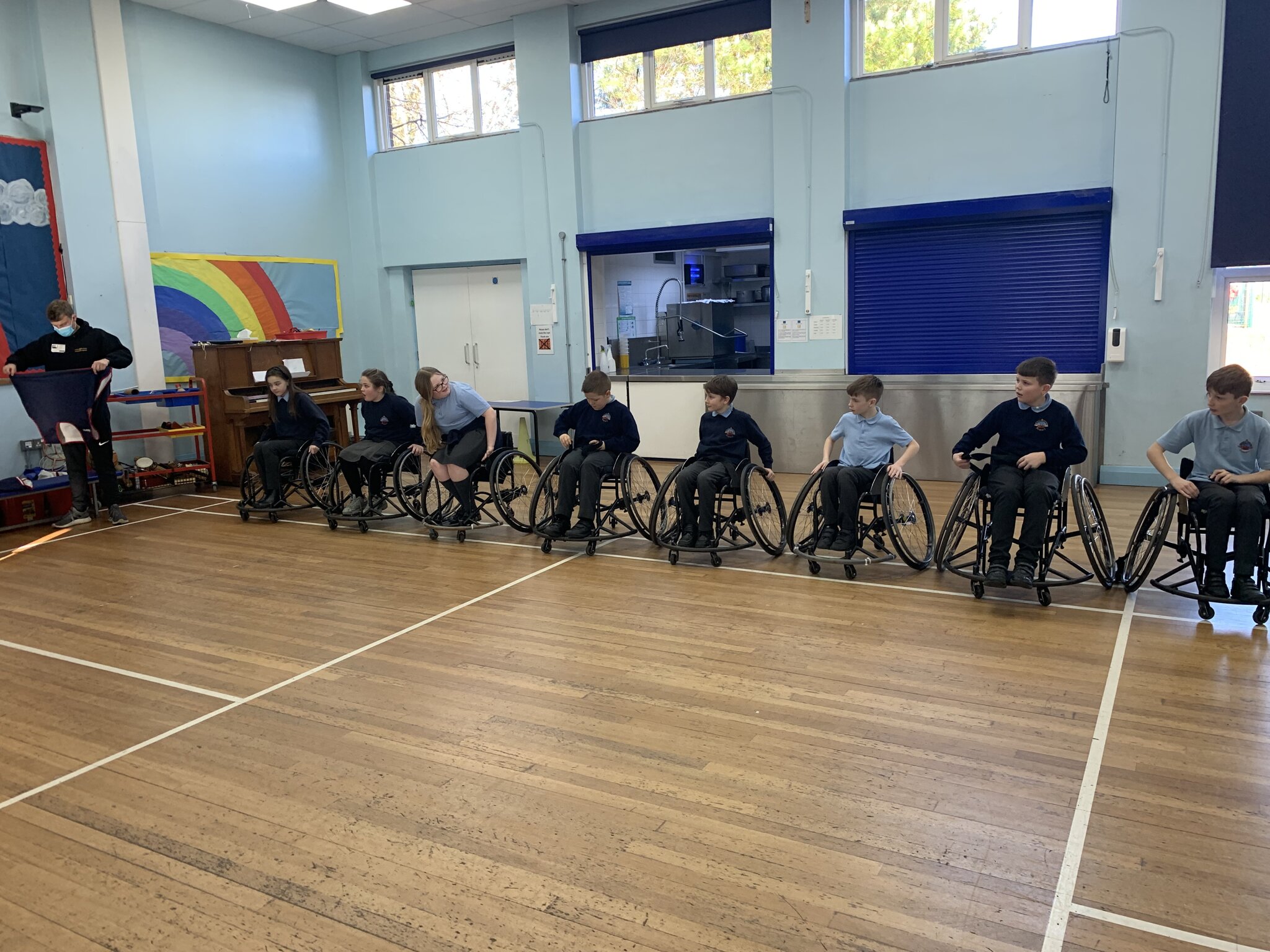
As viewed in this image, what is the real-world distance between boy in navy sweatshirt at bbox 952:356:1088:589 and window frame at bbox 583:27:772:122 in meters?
4.34

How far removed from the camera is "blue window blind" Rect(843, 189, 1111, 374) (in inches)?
256

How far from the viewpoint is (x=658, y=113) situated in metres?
7.84

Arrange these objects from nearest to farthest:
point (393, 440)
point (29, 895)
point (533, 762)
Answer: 1. point (29, 895)
2. point (533, 762)
3. point (393, 440)

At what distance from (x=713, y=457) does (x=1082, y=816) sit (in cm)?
278

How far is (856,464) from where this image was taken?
14.8 ft

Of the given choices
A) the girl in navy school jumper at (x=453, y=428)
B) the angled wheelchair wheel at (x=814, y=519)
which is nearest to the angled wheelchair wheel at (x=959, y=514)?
the angled wheelchair wheel at (x=814, y=519)

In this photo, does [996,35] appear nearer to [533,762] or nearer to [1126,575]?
[1126,575]

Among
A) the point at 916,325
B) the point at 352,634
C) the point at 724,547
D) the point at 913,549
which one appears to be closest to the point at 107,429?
the point at 352,634

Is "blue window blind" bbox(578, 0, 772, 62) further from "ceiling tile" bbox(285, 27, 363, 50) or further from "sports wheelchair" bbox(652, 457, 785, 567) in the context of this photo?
"sports wheelchair" bbox(652, 457, 785, 567)

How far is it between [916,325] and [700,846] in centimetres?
571

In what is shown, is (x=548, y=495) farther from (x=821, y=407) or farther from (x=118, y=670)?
(x=821, y=407)

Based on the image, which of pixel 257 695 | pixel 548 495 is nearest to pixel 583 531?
pixel 548 495

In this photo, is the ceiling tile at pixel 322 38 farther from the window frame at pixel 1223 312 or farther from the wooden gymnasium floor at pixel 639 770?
the window frame at pixel 1223 312

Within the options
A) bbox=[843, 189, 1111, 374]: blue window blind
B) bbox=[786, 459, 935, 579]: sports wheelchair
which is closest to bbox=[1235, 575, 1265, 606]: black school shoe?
bbox=[786, 459, 935, 579]: sports wheelchair
